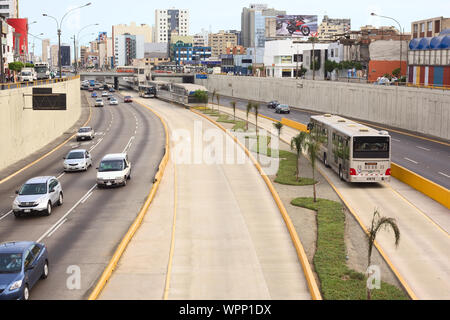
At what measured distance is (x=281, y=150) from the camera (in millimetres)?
49562

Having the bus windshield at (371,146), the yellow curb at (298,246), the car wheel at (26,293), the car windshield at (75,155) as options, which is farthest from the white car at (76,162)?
the car wheel at (26,293)

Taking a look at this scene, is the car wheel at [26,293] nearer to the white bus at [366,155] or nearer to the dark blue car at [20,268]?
the dark blue car at [20,268]

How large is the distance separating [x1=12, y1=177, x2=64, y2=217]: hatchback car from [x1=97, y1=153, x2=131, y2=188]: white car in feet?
16.2

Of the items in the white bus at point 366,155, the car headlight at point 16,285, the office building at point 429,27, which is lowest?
the car headlight at point 16,285

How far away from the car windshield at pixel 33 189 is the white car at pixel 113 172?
6.26 meters

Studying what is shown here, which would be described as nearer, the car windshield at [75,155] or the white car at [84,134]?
the car windshield at [75,155]

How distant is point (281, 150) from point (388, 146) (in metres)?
16.5

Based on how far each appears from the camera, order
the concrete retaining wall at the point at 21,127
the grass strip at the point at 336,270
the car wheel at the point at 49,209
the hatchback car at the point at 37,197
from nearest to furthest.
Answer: the grass strip at the point at 336,270 → the hatchback car at the point at 37,197 → the car wheel at the point at 49,209 → the concrete retaining wall at the point at 21,127

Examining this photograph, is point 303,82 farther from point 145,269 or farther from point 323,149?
point 145,269

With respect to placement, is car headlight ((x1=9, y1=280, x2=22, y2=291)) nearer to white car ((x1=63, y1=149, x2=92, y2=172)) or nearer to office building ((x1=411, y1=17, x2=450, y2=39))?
white car ((x1=63, y1=149, x2=92, y2=172))

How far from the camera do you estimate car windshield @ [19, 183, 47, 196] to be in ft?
95.2

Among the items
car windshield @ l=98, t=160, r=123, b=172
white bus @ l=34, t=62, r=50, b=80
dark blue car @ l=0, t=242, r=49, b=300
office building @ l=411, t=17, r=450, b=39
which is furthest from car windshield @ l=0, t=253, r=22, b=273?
office building @ l=411, t=17, r=450, b=39

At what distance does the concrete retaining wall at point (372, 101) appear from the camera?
56.3 meters

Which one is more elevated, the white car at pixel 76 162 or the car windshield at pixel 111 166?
the car windshield at pixel 111 166
